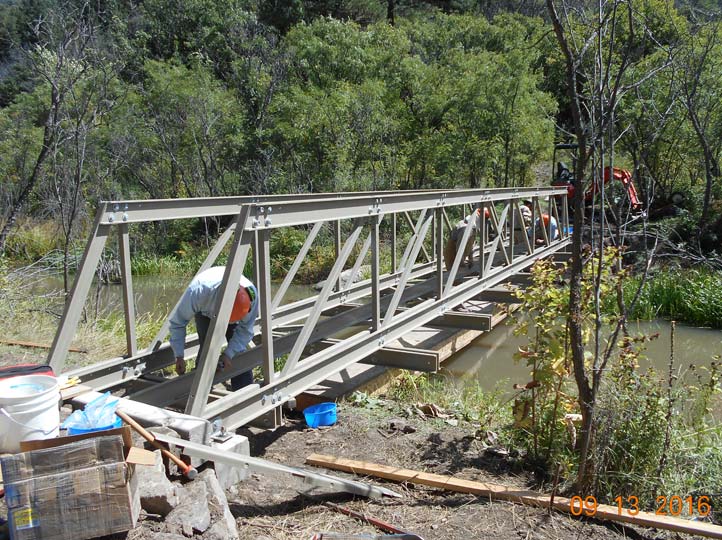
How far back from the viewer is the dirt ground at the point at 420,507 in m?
3.40

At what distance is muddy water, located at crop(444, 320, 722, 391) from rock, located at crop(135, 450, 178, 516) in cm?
571

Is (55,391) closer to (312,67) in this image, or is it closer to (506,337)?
(506,337)

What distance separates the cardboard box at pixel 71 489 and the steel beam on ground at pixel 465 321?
19.1 feet

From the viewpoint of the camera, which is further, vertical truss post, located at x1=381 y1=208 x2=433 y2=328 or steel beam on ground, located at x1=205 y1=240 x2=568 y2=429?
vertical truss post, located at x1=381 y1=208 x2=433 y2=328

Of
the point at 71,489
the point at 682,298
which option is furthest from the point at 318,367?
the point at 682,298

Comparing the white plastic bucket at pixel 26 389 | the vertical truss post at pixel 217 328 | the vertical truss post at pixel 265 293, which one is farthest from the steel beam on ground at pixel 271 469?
the vertical truss post at pixel 265 293

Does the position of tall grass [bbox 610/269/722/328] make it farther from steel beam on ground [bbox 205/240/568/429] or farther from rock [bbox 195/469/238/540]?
rock [bbox 195/469/238/540]

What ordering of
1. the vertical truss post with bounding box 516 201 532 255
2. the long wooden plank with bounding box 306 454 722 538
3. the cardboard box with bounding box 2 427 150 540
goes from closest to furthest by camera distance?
1. the cardboard box with bounding box 2 427 150 540
2. the long wooden plank with bounding box 306 454 722 538
3. the vertical truss post with bounding box 516 201 532 255

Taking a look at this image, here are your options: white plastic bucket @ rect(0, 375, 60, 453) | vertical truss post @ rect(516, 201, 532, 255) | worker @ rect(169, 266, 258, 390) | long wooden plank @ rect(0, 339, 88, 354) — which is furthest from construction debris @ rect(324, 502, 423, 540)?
vertical truss post @ rect(516, 201, 532, 255)

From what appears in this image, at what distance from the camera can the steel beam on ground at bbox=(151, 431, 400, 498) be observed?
11.1 feet

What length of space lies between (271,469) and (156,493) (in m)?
0.77

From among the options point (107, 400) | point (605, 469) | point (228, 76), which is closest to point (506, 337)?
point (605, 469)

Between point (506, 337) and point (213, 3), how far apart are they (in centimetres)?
2420

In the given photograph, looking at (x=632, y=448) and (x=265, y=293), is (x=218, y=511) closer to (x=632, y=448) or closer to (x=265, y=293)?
(x=265, y=293)
